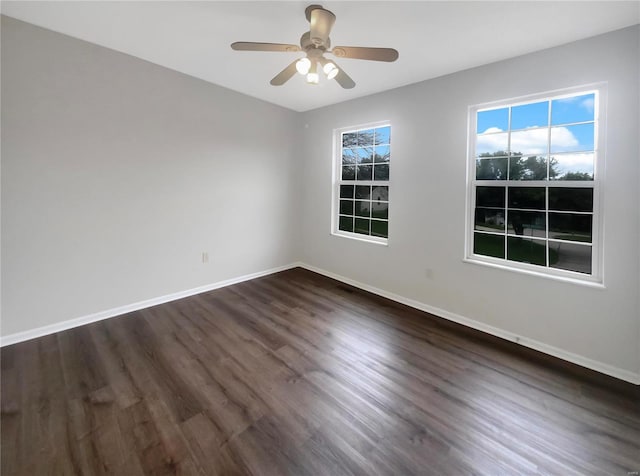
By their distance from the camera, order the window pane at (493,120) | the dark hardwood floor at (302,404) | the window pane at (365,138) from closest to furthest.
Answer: the dark hardwood floor at (302,404) → the window pane at (493,120) → the window pane at (365,138)

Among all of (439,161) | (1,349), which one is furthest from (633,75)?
Result: (1,349)

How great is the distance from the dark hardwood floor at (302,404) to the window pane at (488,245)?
0.81 m

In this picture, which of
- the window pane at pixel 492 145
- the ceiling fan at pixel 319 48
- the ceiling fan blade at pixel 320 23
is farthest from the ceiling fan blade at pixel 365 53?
the window pane at pixel 492 145

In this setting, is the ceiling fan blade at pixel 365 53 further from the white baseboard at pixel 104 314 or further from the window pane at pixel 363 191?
the white baseboard at pixel 104 314

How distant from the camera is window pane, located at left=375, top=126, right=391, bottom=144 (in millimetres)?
3603

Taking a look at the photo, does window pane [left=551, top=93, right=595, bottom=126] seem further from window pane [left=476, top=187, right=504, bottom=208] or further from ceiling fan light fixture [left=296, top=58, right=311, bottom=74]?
ceiling fan light fixture [left=296, top=58, right=311, bottom=74]

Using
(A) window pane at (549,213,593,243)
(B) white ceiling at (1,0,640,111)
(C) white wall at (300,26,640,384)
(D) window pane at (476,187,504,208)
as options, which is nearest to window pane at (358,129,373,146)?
(C) white wall at (300,26,640,384)

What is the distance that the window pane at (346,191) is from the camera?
13.6ft

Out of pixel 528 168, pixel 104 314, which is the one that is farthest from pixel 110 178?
pixel 528 168

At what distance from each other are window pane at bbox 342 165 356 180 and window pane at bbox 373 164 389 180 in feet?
1.28

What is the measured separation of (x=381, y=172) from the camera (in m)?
3.71

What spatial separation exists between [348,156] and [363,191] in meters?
0.62

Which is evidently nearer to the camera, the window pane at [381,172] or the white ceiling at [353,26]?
the white ceiling at [353,26]

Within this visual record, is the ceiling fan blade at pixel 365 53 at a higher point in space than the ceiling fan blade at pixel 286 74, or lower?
lower
